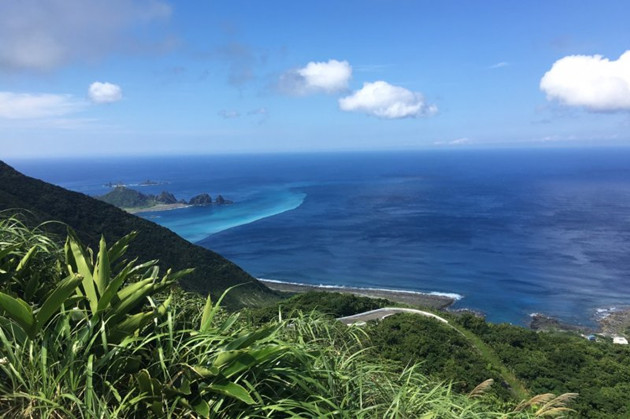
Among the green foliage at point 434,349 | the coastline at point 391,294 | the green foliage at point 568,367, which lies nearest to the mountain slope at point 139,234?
the coastline at point 391,294

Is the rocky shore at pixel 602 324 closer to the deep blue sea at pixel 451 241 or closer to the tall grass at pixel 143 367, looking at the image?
the deep blue sea at pixel 451 241

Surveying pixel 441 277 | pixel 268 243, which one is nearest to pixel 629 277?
pixel 441 277

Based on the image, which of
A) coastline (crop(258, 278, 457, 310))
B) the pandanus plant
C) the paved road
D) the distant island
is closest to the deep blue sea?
coastline (crop(258, 278, 457, 310))

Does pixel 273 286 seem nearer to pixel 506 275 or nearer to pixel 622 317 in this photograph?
pixel 506 275

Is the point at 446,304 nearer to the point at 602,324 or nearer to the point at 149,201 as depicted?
the point at 602,324

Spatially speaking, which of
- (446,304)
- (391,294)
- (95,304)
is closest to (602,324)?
(446,304)

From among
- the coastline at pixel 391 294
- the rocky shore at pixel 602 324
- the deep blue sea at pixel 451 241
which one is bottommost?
the rocky shore at pixel 602 324
